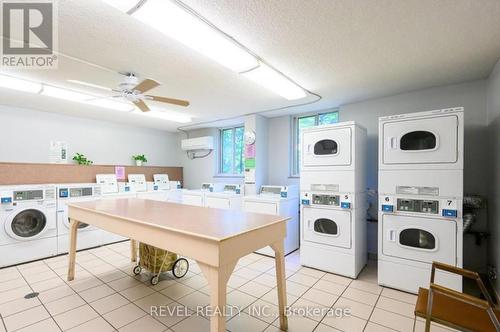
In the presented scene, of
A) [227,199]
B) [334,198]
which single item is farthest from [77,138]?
[334,198]

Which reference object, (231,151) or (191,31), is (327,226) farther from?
(231,151)

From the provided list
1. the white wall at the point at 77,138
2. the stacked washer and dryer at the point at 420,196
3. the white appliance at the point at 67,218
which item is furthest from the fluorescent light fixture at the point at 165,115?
the stacked washer and dryer at the point at 420,196

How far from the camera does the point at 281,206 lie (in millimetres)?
3887

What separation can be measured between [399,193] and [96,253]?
184 inches

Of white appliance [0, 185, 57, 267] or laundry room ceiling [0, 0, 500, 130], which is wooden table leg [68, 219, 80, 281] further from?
laundry room ceiling [0, 0, 500, 130]

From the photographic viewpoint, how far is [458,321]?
1.55m

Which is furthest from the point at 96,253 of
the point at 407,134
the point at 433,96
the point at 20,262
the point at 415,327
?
the point at 433,96

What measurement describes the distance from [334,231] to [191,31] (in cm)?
292

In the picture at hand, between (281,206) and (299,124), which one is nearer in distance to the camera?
(281,206)

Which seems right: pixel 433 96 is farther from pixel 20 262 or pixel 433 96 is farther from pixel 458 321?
pixel 20 262

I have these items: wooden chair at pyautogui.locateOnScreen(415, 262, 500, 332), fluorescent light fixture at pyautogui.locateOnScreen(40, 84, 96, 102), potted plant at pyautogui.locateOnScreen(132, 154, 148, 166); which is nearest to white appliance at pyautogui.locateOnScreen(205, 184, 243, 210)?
potted plant at pyautogui.locateOnScreen(132, 154, 148, 166)

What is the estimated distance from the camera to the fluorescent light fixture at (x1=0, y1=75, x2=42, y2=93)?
9.18 ft

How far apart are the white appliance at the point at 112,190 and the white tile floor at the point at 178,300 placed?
1.00 meters

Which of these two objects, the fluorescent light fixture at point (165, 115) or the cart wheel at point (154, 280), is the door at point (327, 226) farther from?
the fluorescent light fixture at point (165, 115)
